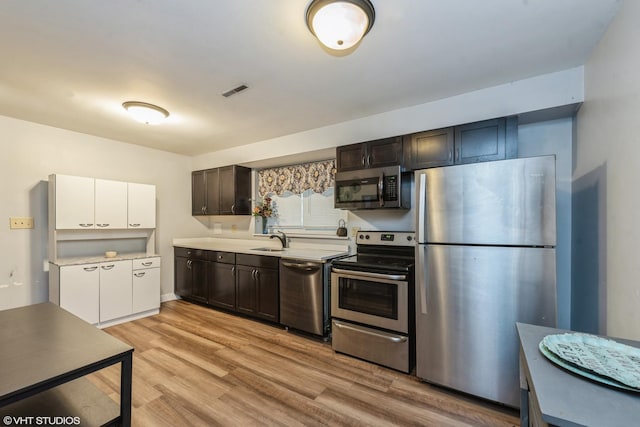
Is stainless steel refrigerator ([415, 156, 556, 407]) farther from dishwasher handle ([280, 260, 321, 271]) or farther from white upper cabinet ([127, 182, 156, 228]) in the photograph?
white upper cabinet ([127, 182, 156, 228])

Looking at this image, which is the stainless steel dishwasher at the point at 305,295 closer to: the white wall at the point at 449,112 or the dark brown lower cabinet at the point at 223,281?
the dark brown lower cabinet at the point at 223,281

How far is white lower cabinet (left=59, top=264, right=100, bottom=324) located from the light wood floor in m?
0.59

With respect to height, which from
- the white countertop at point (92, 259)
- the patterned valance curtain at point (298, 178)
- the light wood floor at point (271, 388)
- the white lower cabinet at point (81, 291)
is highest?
the patterned valance curtain at point (298, 178)

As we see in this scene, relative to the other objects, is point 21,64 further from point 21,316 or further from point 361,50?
point 361,50

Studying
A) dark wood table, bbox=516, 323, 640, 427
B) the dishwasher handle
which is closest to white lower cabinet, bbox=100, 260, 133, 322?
the dishwasher handle

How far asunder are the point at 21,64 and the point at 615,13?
12.5 feet

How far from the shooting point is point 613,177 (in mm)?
1632

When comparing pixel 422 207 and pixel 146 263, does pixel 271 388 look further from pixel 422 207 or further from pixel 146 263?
pixel 146 263

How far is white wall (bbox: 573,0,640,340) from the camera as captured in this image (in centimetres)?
141

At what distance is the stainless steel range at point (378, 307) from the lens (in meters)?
2.39

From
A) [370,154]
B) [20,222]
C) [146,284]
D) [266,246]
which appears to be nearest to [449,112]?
[370,154]

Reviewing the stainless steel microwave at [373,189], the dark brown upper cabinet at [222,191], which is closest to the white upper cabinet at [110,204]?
the dark brown upper cabinet at [222,191]

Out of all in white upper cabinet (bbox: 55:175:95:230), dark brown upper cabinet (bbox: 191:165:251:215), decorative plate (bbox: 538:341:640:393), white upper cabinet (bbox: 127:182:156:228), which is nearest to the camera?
decorative plate (bbox: 538:341:640:393)

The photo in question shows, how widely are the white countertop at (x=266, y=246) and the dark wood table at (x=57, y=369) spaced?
197cm
